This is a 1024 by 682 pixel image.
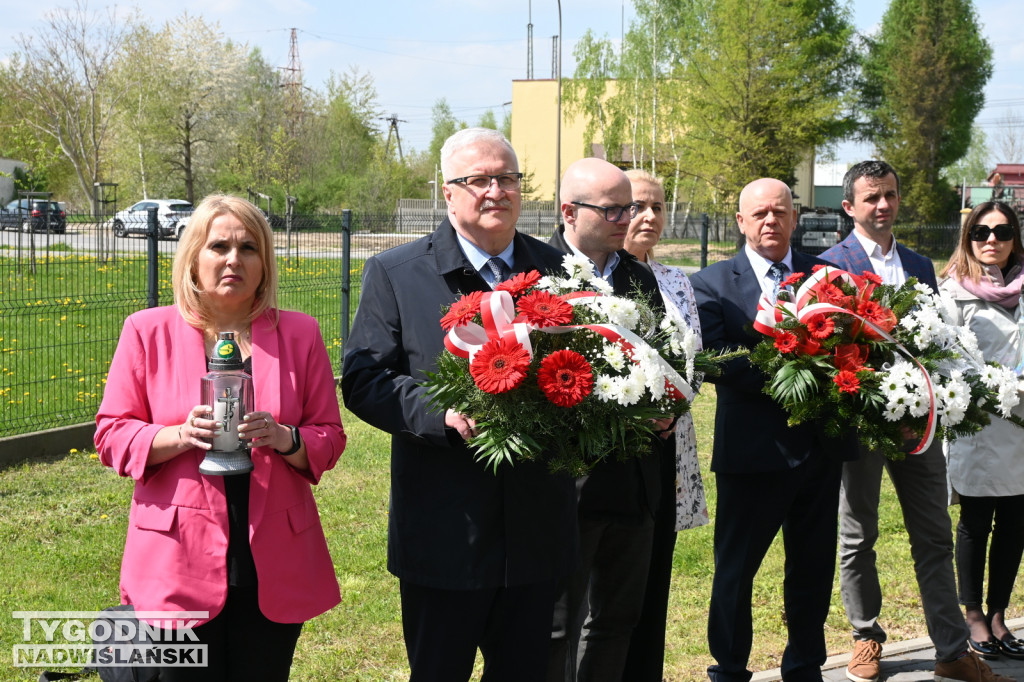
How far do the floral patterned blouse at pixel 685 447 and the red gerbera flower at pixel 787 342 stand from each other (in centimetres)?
43

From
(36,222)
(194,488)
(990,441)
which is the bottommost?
(990,441)

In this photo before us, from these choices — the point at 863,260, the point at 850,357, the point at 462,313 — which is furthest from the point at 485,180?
the point at 863,260

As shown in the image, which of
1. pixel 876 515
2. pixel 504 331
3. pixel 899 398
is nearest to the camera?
pixel 504 331

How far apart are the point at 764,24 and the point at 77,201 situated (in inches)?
1256

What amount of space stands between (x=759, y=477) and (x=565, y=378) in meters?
1.89

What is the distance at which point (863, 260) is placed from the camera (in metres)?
5.13

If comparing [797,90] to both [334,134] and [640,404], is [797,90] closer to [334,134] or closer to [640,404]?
[334,134]

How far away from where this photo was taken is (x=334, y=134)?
4547 centimetres

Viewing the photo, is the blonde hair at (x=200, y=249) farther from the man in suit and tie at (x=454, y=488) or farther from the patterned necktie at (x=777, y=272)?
the patterned necktie at (x=777, y=272)

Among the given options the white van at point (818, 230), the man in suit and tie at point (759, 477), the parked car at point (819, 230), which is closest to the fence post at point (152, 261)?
the man in suit and tie at point (759, 477)

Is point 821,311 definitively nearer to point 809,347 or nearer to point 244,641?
point 809,347

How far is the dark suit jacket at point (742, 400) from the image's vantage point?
4328 mm

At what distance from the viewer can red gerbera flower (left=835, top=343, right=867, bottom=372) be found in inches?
154

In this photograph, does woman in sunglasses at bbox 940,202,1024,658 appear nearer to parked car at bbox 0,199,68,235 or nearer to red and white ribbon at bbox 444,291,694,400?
red and white ribbon at bbox 444,291,694,400
